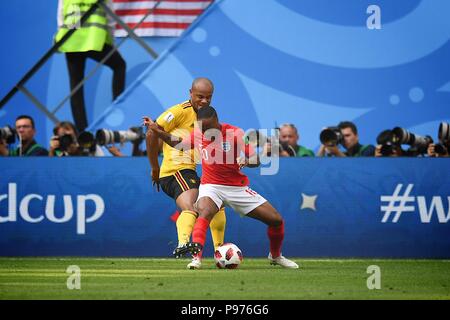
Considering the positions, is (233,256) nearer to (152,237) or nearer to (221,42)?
(152,237)

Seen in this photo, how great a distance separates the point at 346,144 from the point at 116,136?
9.12 ft

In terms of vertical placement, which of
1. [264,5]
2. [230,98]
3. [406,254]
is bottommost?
[406,254]

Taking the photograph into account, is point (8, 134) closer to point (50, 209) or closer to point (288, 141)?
point (50, 209)

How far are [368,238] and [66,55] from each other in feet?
16.3

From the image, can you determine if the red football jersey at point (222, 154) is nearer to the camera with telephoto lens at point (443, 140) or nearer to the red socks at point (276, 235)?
the red socks at point (276, 235)

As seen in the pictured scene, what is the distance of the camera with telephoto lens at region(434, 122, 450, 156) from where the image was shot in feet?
48.0

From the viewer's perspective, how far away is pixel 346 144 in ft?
48.7

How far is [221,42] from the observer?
15.1 meters

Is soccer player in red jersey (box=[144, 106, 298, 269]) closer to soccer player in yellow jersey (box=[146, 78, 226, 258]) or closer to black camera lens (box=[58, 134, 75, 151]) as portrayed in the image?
soccer player in yellow jersey (box=[146, 78, 226, 258])

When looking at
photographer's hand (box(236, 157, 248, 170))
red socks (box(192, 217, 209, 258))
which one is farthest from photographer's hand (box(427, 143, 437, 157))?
red socks (box(192, 217, 209, 258))

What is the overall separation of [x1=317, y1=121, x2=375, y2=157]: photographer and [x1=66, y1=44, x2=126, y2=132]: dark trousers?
3.22m

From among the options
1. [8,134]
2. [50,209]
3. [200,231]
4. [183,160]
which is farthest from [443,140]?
[8,134]
